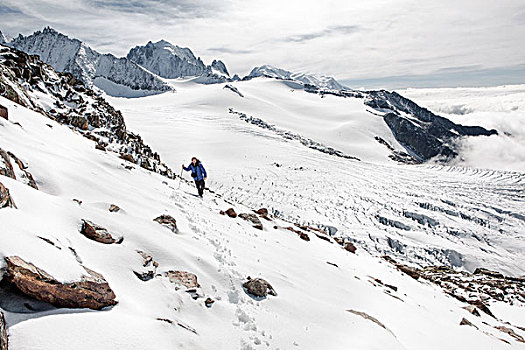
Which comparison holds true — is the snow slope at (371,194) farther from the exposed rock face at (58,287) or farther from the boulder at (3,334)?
the boulder at (3,334)

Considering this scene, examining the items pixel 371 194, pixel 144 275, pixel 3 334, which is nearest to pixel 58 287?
pixel 3 334

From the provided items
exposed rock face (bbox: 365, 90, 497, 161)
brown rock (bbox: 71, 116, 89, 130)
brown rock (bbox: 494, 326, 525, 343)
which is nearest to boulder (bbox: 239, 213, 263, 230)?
brown rock (bbox: 494, 326, 525, 343)

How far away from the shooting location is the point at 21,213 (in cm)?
513

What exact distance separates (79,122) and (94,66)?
20307cm

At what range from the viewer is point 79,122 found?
21.9m

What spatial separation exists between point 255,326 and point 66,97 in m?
26.5

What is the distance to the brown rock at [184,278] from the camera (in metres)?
6.19

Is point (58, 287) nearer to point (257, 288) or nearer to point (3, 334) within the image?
point (3, 334)

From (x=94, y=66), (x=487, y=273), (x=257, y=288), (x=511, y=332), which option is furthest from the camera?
(x=94, y=66)

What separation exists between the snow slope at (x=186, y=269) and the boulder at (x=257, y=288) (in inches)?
8.1

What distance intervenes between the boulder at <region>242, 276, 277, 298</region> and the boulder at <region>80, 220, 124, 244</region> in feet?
10.1

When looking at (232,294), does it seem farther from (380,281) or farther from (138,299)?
(380,281)

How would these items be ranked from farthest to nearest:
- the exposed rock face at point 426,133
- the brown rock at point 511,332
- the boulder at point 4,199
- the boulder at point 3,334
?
the exposed rock face at point 426,133
the brown rock at point 511,332
the boulder at point 4,199
the boulder at point 3,334

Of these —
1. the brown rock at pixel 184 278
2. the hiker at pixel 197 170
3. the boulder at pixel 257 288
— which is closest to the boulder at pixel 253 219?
the hiker at pixel 197 170
